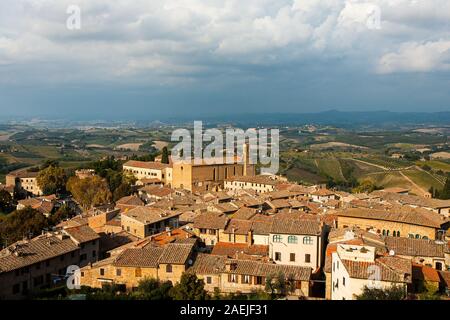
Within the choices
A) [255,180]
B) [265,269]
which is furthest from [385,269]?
[255,180]

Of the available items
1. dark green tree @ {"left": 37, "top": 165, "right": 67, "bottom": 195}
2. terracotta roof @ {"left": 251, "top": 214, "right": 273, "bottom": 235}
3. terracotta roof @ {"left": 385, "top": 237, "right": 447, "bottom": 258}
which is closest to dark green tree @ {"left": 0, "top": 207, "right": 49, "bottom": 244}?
terracotta roof @ {"left": 251, "top": 214, "right": 273, "bottom": 235}

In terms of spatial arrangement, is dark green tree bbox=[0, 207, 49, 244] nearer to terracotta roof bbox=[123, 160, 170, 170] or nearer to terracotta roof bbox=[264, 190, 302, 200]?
terracotta roof bbox=[264, 190, 302, 200]

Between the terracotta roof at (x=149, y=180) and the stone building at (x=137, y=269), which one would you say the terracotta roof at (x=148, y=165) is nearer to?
the terracotta roof at (x=149, y=180)

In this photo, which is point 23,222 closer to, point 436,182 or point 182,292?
point 182,292

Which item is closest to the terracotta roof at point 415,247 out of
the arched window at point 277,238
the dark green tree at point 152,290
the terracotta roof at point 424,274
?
the terracotta roof at point 424,274

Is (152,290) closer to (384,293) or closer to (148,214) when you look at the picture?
(384,293)
